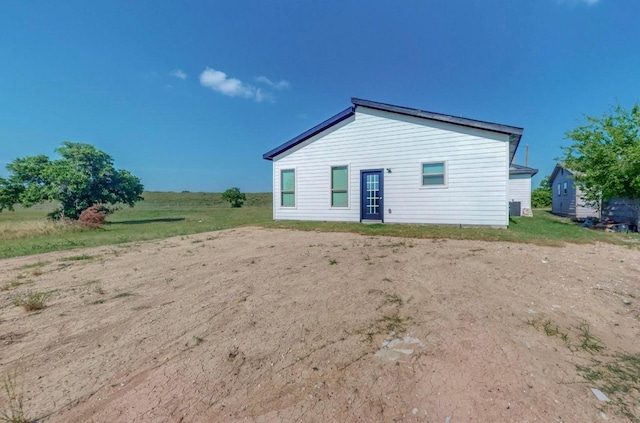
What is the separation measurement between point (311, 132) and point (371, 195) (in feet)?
11.7

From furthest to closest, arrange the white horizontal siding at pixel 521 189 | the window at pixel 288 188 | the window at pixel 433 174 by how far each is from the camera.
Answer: the white horizontal siding at pixel 521 189 → the window at pixel 288 188 → the window at pixel 433 174

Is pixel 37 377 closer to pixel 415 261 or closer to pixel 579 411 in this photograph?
pixel 579 411

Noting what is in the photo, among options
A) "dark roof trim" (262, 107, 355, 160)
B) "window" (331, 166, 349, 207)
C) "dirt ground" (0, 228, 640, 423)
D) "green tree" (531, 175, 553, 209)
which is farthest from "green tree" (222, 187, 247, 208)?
"green tree" (531, 175, 553, 209)

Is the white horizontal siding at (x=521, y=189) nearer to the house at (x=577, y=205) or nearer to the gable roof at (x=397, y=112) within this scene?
the house at (x=577, y=205)

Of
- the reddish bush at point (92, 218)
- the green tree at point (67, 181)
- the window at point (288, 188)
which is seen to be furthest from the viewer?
the green tree at point (67, 181)

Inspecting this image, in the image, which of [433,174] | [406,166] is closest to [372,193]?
[406,166]

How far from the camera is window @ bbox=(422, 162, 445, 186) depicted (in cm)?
930

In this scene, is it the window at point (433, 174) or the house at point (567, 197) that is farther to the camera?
the house at point (567, 197)

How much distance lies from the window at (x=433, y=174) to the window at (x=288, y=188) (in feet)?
17.4

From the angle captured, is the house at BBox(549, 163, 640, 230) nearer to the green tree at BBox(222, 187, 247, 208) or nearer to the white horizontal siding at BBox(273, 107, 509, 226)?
the white horizontal siding at BBox(273, 107, 509, 226)

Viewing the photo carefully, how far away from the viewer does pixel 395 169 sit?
32.4ft

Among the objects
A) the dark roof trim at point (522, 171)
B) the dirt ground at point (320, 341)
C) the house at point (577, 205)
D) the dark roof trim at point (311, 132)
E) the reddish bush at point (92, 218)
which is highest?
the dark roof trim at point (311, 132)

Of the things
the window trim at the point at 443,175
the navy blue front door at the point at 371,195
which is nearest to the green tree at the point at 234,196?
the navy blue front door at the point at 371,195

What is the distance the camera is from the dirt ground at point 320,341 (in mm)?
1598
